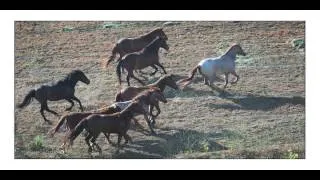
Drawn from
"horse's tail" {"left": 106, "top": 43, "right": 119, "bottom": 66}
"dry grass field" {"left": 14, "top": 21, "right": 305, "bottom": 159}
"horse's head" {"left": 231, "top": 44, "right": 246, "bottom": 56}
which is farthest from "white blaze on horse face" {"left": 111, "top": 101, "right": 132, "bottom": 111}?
"horse's head" {"left": 231, "top": 44, "right": 246, "bottom": 56}

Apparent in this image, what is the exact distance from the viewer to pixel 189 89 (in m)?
16.9

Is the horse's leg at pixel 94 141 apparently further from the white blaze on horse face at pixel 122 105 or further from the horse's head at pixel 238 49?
the horse's head at pixel 238 49

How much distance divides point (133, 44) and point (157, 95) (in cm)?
101

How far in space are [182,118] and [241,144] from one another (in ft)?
3.26

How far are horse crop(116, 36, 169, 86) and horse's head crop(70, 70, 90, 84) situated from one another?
51 centimetres

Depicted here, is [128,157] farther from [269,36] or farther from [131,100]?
[269,36]

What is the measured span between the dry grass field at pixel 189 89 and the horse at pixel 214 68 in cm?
11

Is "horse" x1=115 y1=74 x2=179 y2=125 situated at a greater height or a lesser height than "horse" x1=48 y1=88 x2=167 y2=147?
greater

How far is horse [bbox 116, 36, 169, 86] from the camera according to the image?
1680 centimetres

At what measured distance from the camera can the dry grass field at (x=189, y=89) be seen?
1638cm

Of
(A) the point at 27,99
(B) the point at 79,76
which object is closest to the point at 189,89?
(B) the point at 79,76

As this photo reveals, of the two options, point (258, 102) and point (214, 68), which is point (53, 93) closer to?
point (214, 68)

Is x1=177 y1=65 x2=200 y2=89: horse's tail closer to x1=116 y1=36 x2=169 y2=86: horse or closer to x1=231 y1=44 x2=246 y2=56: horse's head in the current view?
x1=116 y1=36 x2=169 y2=86: horse
